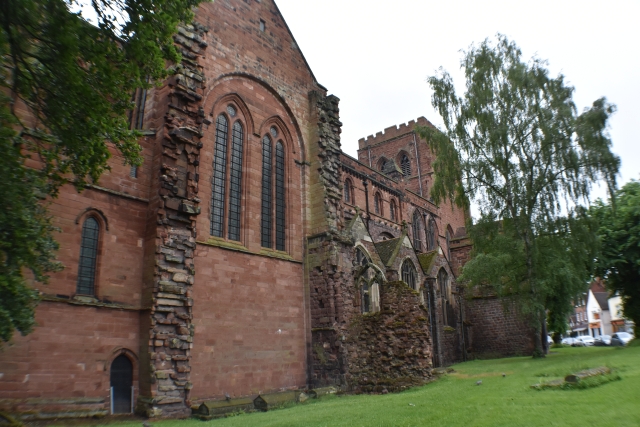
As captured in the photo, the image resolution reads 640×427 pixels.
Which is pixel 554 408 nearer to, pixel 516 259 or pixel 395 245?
pixel 516 259

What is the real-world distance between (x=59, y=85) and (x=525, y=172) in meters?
20.6

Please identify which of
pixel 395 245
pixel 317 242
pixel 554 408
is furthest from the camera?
pixel 395 245

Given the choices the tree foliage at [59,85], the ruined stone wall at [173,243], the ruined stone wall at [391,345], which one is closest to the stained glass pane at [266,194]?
the ruined stone wall at [173,243]

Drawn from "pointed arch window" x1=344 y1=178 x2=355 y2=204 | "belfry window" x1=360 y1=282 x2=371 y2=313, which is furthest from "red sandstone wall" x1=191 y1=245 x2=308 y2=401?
"pointed arch window" x1=344 y1=178 x2=355 y2=204

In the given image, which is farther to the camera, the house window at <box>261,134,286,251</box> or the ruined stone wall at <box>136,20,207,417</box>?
the house window at <box>261,134,286,251</box>

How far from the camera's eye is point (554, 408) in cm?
827

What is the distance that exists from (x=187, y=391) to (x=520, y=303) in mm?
16592

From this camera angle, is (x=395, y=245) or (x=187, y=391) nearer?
(x=187, y=391)

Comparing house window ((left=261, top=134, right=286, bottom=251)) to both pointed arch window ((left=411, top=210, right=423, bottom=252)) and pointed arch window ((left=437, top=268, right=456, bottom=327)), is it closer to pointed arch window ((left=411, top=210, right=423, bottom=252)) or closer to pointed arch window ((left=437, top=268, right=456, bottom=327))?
pointed arch window ((left=437, top=268, right=456, bottom=327))

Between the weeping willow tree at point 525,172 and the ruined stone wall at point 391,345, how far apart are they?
6.97m

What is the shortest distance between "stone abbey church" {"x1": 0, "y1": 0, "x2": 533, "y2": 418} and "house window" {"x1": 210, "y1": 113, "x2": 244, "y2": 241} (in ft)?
0.20

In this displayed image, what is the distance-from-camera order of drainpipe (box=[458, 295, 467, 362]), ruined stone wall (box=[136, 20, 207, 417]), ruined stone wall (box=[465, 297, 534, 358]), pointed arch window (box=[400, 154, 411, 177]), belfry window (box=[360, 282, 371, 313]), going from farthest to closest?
pointed arch window (box=[400, 154, 411, 177]), drainpipe (box=[458, 295, 467, 362]), ruined stone wall (box=[465, 297, 534, 358]), belfry window (box=[360, 282, 371, 313]), ruined stone wall (box=[136, 20, 207, 417])

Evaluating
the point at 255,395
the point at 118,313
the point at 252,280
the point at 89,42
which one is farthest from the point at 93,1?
the point at 255,395

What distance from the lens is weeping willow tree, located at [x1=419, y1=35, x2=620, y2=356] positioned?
2147 cm
